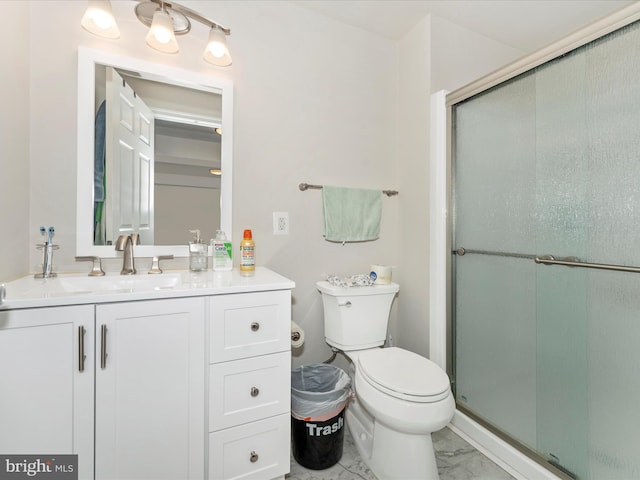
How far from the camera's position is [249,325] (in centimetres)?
117

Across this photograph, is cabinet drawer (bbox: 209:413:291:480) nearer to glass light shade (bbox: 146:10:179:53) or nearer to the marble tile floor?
the marble tile floor

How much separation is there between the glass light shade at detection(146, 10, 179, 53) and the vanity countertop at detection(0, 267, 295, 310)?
1012 millimetres

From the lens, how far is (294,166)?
68.6 inches

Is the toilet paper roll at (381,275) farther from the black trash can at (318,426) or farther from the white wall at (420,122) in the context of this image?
the black trash can at (318,426)

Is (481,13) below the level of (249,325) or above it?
above

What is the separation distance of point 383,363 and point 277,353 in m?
0.49

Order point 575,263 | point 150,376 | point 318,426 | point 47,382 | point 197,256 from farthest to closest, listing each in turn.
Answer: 1. point 197,256
2. point 318,426
3. point 575,263
4. point 150,376
5. point 47,382

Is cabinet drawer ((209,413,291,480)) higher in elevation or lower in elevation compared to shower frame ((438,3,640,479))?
lower

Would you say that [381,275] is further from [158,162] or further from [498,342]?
[158,162]

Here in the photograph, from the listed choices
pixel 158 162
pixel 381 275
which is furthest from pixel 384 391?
pixel 158 162

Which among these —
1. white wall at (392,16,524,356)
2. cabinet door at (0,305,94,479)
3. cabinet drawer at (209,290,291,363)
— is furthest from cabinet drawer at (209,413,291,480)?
white wall at (392,16,524,356)

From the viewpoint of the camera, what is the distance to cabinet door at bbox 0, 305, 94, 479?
34.4 inches

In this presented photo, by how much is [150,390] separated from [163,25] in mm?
1447

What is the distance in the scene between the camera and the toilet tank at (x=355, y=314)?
161cm
